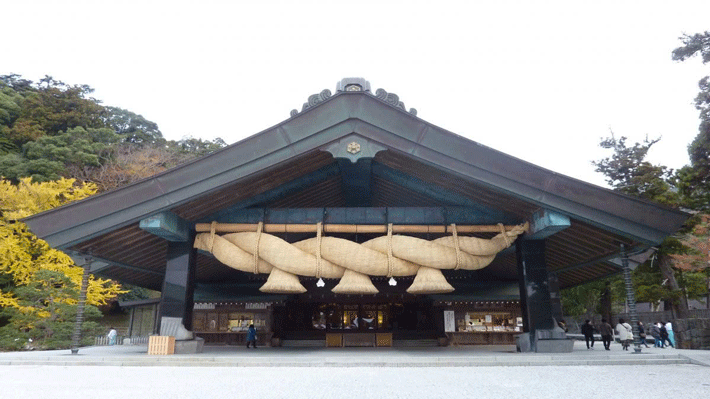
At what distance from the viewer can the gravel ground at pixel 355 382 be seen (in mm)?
5477

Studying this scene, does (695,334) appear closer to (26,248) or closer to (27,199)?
(26,248)

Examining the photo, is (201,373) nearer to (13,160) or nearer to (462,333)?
(462,333)

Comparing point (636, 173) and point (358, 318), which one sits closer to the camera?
point (358, 318)

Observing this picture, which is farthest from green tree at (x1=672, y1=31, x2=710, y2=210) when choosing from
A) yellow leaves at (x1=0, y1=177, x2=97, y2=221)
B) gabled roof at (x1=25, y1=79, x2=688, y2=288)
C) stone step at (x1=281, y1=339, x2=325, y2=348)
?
yellow leaves at (x1=0, y1=177, x2=97, y2=221)

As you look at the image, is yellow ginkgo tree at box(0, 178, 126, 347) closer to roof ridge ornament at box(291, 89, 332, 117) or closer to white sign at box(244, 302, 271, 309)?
white sign at box(244, 302, 271, 309)

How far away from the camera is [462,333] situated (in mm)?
17766

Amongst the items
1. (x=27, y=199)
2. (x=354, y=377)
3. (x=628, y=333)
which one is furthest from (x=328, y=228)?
(x=27, y=199)

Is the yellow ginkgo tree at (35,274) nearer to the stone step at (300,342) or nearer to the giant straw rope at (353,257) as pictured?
the stone step at (300,342)

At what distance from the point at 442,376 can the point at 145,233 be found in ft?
26.9

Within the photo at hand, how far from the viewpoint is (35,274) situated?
1983 cm

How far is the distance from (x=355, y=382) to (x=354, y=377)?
1.81 ft

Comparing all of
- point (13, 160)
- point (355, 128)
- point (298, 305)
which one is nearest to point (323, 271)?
point (355, 128)

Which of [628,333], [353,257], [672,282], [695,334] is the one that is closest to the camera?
[353,257]

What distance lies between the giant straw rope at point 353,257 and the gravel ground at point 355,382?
2.34 metres
